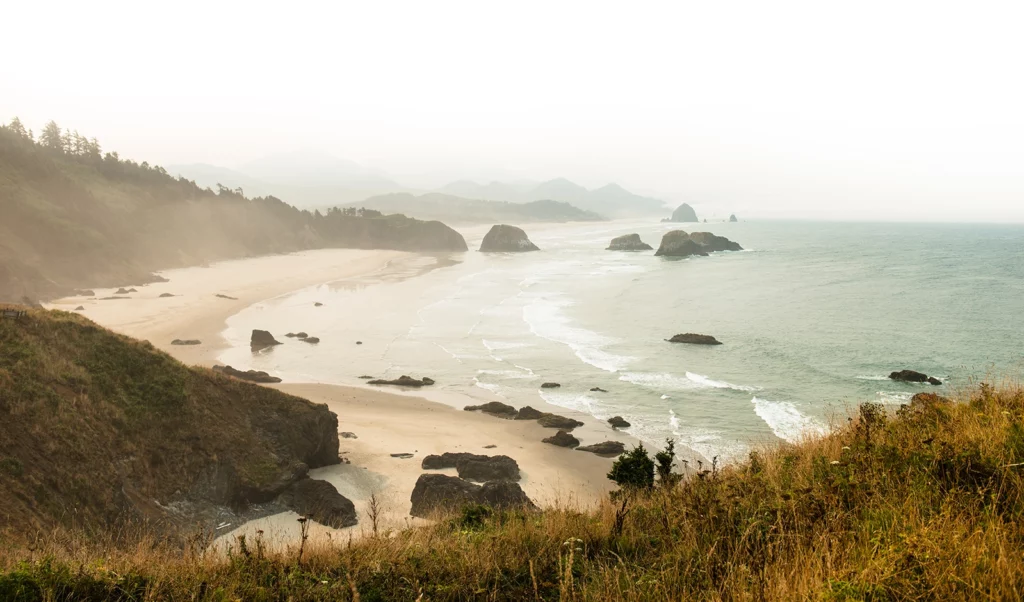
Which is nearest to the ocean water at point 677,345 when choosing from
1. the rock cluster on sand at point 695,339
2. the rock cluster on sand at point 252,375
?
the rock cluster on sand at point 695,339

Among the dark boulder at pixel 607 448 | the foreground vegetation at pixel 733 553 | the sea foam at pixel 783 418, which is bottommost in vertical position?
the dark boulder at pixel 607 448

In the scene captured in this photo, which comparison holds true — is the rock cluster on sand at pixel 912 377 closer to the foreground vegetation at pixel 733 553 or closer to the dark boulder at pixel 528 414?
the dark boulder at pixel 528 414

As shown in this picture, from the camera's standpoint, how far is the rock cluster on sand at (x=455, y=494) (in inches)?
630

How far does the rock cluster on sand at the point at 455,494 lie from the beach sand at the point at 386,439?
52cm

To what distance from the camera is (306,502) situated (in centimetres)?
1611

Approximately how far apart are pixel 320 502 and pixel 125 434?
5466 mm

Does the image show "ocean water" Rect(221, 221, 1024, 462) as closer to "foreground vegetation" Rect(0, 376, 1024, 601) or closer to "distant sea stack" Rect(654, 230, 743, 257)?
"foreground vegetation" Rect(0, 376, 1024, 601)

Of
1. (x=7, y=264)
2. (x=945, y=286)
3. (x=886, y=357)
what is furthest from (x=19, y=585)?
(x=945, y=286)

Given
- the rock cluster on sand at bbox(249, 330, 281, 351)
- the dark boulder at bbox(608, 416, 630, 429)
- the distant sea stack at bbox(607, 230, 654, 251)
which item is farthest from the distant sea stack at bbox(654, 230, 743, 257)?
the dark boulder at bbox(608, 416, 630, 429)

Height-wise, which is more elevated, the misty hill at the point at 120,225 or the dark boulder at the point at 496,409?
the misty hill at the point at 120,225

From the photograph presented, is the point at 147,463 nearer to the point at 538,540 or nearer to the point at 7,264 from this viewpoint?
the point at 538,540

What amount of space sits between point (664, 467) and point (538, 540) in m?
5.27

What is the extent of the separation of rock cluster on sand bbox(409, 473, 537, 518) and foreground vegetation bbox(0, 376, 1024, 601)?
8.59 meters

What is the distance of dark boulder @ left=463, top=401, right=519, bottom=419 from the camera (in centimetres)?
2664
